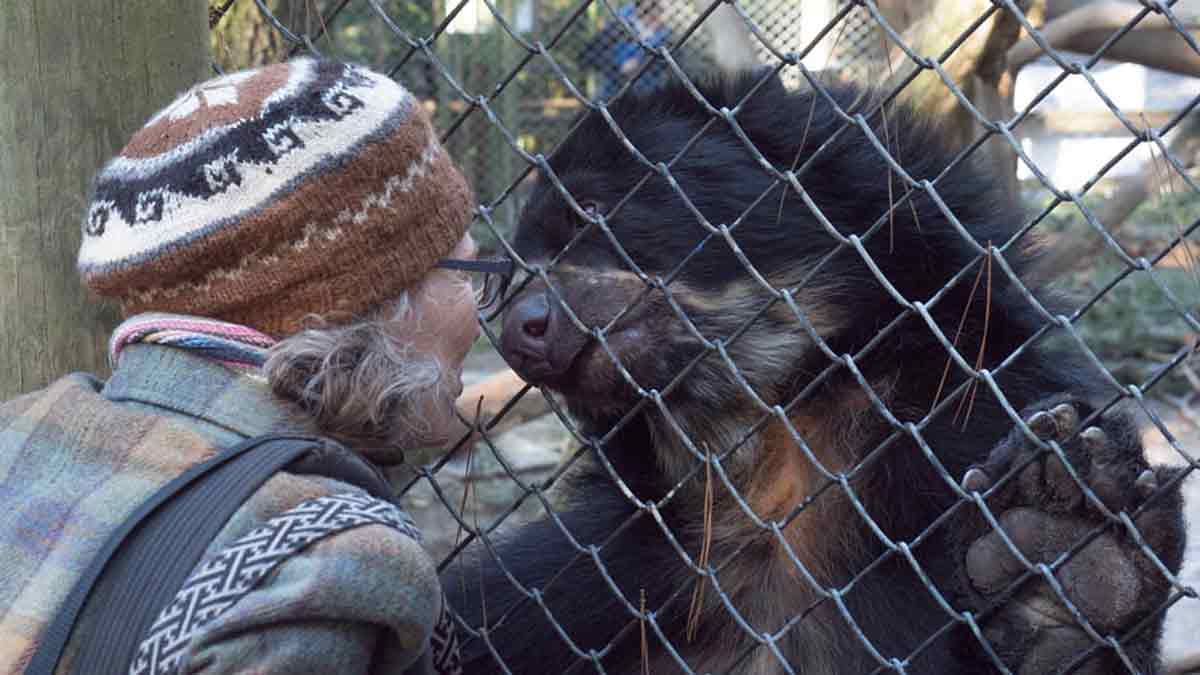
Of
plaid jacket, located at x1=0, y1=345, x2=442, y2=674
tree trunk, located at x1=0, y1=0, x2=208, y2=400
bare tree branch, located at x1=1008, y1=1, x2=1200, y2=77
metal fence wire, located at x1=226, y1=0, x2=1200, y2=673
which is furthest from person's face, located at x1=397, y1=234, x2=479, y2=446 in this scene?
bare tree branch, located at x1=1008, y1=1, x2=1200, y2=77

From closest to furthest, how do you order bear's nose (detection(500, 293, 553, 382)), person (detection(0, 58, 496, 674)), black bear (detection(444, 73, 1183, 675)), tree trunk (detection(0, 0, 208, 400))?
1. person (detection(0, 58, 496, 674))
2. tree trunk (detection(0, 0, 208, 400))
3. black bear (detection(444, 73, 1183, 675))
4. bear's nose (detection(500, 293, 553, 382))

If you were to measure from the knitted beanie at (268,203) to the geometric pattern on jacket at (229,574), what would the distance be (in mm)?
372

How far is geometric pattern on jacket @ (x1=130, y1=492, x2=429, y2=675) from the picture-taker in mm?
1721

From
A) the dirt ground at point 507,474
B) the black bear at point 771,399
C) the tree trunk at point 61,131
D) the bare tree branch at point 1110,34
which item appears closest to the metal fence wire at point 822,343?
the black bear at point 771,399

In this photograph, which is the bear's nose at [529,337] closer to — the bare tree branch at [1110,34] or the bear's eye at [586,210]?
the bear's eye at [586,210]

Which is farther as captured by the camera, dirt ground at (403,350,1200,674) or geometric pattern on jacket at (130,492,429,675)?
dirt ground at (403,350,1200,674)

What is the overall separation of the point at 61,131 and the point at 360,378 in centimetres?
102

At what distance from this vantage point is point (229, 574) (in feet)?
5.75

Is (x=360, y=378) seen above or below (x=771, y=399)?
above

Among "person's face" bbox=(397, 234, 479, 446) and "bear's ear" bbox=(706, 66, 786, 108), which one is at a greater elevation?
"bear's ear" bbox=(706, 66, 786, 108)

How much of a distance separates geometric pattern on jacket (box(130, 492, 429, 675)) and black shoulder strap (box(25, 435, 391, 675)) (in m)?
0.04

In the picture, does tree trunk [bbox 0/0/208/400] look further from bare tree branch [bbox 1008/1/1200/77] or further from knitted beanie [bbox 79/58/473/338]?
bare tree branch [bbox 1008/1/1200/77]

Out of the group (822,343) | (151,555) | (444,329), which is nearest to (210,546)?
(151,555)

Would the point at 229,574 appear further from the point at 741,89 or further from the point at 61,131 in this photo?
the point at 741,89
